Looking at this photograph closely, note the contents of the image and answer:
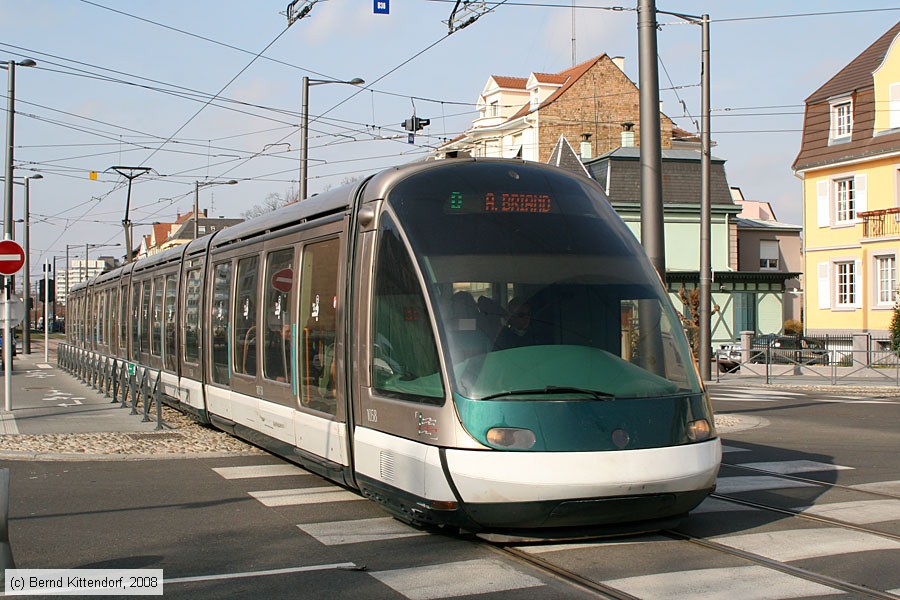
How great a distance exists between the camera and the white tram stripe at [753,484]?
10208mm

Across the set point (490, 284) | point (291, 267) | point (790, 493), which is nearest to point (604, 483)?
point (490, 284)

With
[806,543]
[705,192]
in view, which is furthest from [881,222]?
[806,543]

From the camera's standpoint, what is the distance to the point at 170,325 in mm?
17328

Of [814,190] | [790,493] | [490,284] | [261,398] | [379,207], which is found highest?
[814,190]

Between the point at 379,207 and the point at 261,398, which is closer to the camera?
the point at 379,207

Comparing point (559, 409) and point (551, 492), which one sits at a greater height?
point (559, 409)

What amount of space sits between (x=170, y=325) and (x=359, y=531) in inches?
400

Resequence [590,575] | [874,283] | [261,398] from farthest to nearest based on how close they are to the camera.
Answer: [874,283] → [261,398] → [590,575]

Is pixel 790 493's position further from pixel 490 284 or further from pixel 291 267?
pixel 291 267

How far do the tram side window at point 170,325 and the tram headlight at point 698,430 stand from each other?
1105 cm

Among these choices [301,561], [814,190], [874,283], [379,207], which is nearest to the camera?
[301,561]

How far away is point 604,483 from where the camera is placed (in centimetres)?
698

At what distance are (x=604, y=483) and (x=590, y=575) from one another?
65 centimetres

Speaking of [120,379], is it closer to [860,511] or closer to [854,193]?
[860,511]
